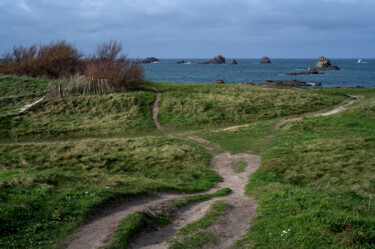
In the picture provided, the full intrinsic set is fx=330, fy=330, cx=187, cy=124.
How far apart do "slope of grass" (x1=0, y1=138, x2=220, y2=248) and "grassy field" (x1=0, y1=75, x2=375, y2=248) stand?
0.05 m

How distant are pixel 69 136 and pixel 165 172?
11439 mm

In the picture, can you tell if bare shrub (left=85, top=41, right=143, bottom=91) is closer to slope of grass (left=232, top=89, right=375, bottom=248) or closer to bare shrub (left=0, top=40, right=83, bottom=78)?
bare shrub (left=0, top=40, right=83, bottom=78)

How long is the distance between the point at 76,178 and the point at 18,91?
2844 cm

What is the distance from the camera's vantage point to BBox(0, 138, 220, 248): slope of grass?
956 cm

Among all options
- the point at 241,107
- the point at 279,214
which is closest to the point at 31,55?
the point at 241,107

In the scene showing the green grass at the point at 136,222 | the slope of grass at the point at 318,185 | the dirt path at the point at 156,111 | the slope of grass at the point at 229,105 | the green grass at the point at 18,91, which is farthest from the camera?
the green grass at the point at 18,91

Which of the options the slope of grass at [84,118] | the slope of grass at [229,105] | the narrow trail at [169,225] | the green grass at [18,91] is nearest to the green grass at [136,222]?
the narrow trail at [169,225]

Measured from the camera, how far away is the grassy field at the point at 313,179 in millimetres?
8204

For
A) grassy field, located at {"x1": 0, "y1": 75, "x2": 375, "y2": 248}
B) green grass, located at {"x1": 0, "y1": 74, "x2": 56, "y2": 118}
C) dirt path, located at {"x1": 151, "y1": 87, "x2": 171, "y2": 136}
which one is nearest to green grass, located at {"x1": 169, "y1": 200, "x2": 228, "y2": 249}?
grassy field, located at {"x1": 0, "y1": 75, "x2": 375, "y2": 248}

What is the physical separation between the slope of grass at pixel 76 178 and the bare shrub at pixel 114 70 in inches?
669

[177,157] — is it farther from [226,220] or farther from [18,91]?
[18,91]

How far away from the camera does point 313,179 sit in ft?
50.7

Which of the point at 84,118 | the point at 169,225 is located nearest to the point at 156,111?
the point at 84,118

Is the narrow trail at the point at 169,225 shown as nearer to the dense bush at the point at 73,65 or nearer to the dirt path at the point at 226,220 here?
the dirt path at the point at 226,220
